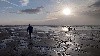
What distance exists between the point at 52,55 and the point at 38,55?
4.55 ft

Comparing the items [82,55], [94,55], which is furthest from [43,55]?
[94,55]

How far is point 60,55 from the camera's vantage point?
55.6 feet

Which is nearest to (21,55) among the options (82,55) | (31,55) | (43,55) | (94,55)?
(31,55)

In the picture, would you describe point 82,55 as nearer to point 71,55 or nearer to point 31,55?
point 71,55

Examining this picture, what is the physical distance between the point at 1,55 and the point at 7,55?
0.60 metres

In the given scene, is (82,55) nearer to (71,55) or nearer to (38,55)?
(71,55)

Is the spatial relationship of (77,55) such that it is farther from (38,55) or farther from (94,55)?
(38,55)

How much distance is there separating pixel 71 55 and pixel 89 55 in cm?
178

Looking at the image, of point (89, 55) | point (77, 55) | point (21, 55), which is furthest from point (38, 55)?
point (89, 55)

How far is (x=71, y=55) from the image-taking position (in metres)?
17.0

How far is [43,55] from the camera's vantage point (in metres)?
17.3

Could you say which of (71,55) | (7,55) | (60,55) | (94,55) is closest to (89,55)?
(94,55)

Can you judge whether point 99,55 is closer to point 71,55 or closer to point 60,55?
point 71,55

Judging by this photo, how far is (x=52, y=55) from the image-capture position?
674 inches
